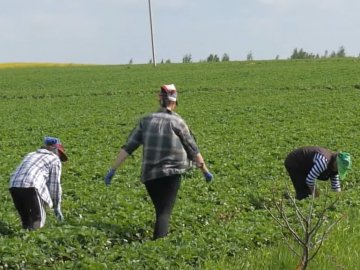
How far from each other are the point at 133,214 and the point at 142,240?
646mm

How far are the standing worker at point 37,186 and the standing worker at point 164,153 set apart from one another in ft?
4.04

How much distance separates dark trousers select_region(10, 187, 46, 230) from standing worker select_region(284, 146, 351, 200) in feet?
12.4

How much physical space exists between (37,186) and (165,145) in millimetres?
1635

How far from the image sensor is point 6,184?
11.4 m

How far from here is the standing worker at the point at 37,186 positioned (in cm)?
793

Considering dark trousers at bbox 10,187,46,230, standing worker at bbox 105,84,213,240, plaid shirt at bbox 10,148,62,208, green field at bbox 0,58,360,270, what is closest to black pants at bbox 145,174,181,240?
standing worker at bbox 105,84,213,240

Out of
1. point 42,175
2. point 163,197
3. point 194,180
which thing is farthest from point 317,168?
point 42,175

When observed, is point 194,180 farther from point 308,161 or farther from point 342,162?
point 342,162

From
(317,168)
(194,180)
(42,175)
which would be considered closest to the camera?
(42,175)

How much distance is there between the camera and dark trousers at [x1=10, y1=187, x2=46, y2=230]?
26.0ft

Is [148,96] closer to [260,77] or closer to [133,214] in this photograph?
[260,77]

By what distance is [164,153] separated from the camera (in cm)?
771

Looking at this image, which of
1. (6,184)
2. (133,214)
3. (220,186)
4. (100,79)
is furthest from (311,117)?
(100,79)

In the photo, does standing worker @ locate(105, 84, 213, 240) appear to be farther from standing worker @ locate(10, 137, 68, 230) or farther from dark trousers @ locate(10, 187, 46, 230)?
dark trousers @ locate(10, 187, 46, 230)
